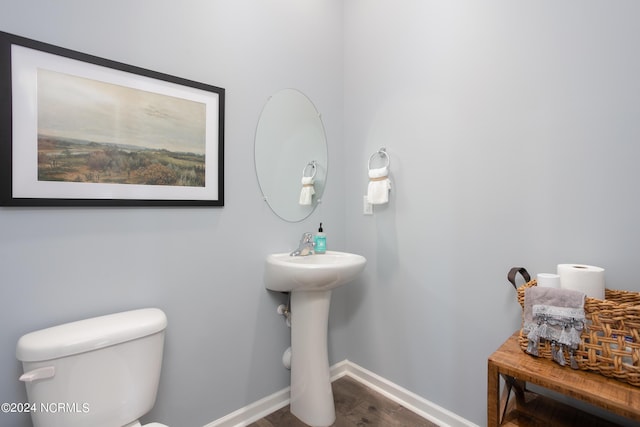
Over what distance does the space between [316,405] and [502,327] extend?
101 centimetres

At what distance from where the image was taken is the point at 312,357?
1.62m

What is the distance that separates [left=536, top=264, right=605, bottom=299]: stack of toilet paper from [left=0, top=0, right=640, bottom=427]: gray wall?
0.61 ft

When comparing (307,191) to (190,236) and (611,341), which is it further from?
(611,341)

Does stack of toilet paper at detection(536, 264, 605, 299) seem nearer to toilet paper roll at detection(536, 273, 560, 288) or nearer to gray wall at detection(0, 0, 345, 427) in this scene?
toilet paper roll at detection(536, 273, 560, 288)

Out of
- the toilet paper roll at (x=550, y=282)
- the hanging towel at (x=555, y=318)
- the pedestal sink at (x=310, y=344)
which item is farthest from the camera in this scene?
the pedestal sink at (x=310, y=344)

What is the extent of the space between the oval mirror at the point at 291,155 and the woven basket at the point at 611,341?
4.53ft

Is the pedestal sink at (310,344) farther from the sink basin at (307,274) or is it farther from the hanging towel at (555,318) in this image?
the hanging towel at (555,318)

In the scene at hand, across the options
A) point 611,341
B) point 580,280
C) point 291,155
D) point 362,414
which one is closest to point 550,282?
point 580,280

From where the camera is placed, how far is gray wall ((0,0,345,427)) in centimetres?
111

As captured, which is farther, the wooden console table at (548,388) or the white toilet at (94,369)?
the white toilet at (94,369)

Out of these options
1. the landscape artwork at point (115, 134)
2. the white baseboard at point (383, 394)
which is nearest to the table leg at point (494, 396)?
the white baseboard at point (383, 394)

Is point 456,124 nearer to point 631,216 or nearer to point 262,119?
point 631,216

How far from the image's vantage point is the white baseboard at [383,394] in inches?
62.2

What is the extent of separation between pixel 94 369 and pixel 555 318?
4.92 ft
